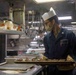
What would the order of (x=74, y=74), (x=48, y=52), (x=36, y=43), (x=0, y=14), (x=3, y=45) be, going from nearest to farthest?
(x=74, y=74)
(x=48, y=52)
(x=3, y=45)
(x=36, y=43)
(x=0, y=14)

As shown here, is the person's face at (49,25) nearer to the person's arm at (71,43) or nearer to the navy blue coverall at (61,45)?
the navy blue coverall at (61,45)

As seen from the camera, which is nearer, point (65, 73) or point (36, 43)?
point (65, 73)

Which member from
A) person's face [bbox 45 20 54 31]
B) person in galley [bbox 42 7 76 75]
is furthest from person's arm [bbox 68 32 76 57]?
person's face [bbox 45 20 54 31]

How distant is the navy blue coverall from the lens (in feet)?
10.1

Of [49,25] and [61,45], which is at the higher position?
[49,25]

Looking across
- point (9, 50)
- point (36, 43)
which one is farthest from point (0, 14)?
point (9, 50)

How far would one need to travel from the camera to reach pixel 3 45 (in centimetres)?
388

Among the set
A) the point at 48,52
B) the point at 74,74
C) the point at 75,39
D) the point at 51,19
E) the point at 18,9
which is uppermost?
the point at 18,9

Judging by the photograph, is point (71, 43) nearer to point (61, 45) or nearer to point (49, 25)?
point (61, 45)

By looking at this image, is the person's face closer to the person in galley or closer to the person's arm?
the person in galley

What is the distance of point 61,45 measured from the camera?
3.11 m

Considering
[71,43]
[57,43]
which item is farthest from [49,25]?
[71,43]

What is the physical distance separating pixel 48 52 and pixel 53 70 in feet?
1.00

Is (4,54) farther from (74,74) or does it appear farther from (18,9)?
(18,9)
